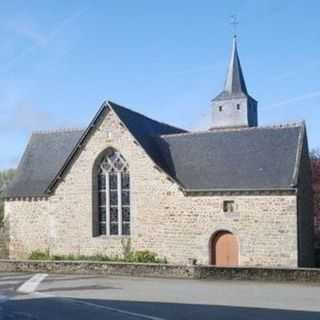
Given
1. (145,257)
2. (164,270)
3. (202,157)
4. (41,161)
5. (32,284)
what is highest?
(41,161)

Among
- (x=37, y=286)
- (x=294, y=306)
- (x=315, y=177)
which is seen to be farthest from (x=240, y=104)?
(x=294, y=306)

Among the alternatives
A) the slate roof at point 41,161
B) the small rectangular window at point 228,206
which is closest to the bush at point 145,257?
the small rectangular window at point 228,206

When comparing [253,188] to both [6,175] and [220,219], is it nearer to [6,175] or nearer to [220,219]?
[220,219]

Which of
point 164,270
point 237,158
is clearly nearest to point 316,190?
point 237,158

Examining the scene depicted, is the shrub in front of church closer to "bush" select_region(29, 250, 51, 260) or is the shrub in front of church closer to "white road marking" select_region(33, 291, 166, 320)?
"bush" select_region(29, 250, 51, 260)

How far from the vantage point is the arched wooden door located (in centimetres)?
2658

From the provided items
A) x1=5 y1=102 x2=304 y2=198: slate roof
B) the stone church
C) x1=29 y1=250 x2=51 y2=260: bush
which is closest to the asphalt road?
the stone church

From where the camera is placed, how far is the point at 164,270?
75.4 feet

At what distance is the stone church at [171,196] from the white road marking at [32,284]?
548cm

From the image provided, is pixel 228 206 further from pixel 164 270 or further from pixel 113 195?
pixel 113 195

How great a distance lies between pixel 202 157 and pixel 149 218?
3.81m

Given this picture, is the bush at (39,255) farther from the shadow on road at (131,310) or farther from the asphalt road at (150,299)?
the shadow on road at (131,310)

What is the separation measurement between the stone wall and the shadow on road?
11.0 m

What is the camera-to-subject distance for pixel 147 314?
1366 cm
